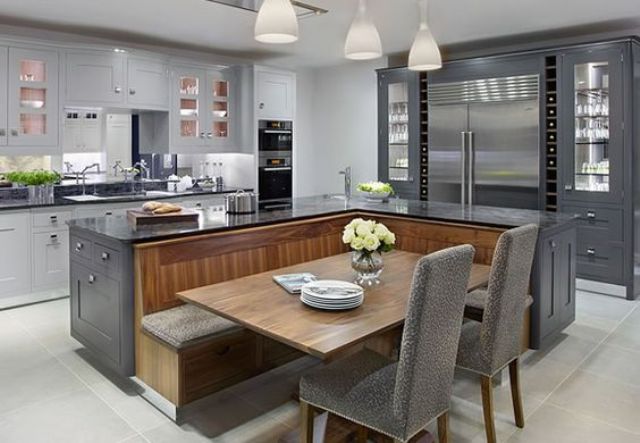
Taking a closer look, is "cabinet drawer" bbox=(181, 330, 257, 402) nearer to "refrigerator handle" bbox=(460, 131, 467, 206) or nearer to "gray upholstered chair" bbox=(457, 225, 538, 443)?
"gray upholstered chair" bbox=(457, 225, 538, 443)

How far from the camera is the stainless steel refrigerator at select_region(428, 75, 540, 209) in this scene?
5.44 meters

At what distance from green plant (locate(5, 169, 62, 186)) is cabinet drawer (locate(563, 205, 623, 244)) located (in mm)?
5029

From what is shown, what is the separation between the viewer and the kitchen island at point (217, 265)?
280 cm

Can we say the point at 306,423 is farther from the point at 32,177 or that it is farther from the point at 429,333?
the point at 32,177

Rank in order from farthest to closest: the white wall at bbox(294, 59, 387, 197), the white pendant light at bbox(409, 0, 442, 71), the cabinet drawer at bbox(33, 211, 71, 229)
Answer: the white wall at bbox(294, 59, 387, 197), the cabinet drawer at bbox(33, 211, 71, 229), the white pendant light at bbox(409, 0, 442, 71)

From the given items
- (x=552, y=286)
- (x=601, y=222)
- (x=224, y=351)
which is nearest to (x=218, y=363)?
(x=224, y=351)

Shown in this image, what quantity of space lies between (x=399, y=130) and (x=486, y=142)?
1125 millimetres

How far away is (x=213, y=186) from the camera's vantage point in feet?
21.3

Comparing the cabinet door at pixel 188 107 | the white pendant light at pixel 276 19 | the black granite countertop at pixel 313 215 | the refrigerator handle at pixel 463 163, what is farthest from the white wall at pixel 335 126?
the white pendant light at pixel 276 19

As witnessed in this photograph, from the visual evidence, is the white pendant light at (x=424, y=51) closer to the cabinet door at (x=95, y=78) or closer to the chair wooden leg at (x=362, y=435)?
the chair wooden leg at (x=362, y=435)

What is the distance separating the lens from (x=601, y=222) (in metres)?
5.02

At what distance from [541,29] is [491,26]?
1.77 feet

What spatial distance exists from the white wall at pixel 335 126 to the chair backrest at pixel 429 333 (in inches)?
208

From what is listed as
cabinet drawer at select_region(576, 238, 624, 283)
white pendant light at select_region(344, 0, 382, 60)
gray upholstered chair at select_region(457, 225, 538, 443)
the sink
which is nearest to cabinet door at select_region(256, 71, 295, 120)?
the sink
